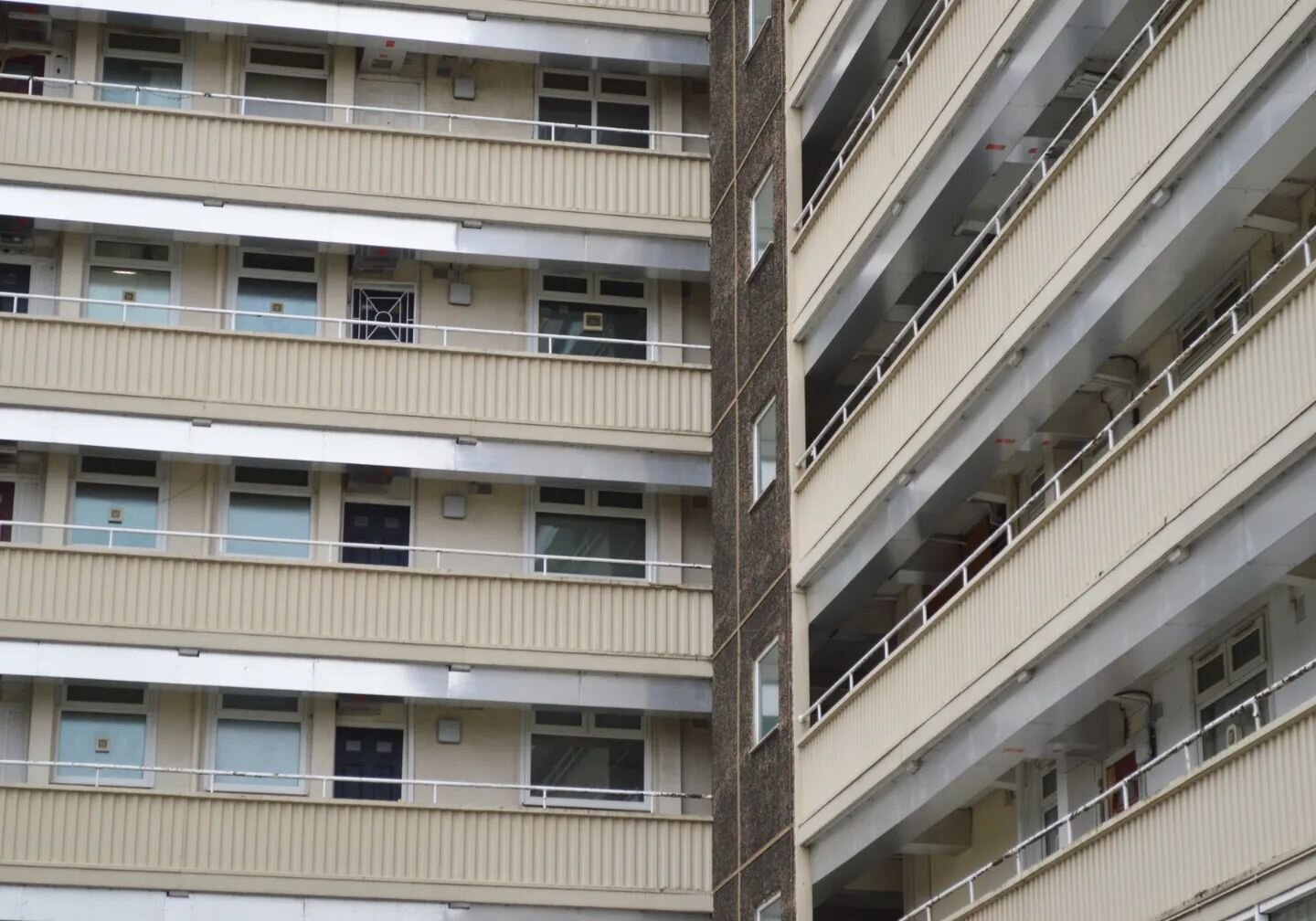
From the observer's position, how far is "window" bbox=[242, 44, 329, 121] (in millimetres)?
36156

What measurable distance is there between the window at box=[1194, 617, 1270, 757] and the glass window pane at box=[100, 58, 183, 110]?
17.9 metres

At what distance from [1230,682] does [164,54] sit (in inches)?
746

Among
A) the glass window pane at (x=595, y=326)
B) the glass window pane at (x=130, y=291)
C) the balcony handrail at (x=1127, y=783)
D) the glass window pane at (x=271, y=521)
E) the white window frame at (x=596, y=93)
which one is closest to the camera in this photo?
the balcony handrail at (x=1127, y=783)

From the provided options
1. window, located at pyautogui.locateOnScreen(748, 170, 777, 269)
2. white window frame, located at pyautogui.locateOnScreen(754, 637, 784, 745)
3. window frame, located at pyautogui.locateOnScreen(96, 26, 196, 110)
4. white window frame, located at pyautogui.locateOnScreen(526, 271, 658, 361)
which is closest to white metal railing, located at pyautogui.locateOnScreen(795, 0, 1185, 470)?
white window frame, located at pyautogui.locateOnScreen(754, 637, 784, 745)

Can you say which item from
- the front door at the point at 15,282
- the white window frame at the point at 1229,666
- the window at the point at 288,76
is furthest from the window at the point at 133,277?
the white window frame at the point at 1229,666

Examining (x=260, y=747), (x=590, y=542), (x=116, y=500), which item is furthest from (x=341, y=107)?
(x=260, y=747)

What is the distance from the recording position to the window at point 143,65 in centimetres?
3578

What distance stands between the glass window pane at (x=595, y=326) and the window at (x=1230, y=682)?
44.9 ft

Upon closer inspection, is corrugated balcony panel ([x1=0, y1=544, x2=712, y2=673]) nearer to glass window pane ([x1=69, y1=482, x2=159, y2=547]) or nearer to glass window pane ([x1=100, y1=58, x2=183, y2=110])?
glass window pane ([x1=69, y1=482, x2=159, y2=547])

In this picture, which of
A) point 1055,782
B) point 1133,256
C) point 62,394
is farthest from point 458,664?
point 1133,256

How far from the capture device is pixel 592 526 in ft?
115

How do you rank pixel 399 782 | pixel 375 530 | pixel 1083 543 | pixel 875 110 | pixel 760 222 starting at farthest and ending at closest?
1. pixel 375 530
2. pixel 760 222
3. pixel 399 782
4. pixel 875 110
5. pixel 1083 543

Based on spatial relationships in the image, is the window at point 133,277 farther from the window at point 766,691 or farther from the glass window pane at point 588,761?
the window at point 766,691

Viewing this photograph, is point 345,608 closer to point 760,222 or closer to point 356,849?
point 356,849
